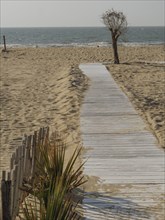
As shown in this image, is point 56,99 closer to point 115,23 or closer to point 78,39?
point 115,23

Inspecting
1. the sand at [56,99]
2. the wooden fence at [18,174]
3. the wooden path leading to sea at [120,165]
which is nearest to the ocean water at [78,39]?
the sand at [56,99]

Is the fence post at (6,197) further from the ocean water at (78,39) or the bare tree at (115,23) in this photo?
the ocean water at (78,39)

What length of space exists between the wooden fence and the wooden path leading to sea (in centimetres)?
74

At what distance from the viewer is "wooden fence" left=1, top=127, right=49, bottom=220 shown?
12.1ft

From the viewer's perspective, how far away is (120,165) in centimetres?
634

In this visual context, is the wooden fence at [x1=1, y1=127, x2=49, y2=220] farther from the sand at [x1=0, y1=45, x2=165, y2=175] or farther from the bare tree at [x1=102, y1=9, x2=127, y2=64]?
the bare tree at [x1=102, y1=9, x2=127, y2=64]

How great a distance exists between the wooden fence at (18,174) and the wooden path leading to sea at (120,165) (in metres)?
0.74

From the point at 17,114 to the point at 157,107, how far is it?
10.8ft

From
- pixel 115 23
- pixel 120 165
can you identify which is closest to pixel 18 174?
pixel 120 165

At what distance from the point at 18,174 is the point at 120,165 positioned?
2.19 m

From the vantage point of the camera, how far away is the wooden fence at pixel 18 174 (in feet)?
12.1

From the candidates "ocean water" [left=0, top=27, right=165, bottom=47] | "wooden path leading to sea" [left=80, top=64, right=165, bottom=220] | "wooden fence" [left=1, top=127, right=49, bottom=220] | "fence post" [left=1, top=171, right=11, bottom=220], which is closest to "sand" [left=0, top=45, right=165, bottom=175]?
"wooden path leading to sea" [left=80, top=64, right=165, bottom=220]

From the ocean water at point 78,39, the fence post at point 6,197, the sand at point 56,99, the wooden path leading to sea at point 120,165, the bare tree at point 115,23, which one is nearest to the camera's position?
the fence post at point 6,197

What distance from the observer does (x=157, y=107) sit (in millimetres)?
10461
